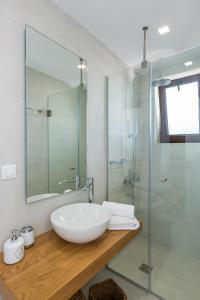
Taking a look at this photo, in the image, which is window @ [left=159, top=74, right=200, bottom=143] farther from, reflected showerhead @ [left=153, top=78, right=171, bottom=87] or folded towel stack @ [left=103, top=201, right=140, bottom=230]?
folded towel stack @ [left=103, top=201, right=140, bottom=230]

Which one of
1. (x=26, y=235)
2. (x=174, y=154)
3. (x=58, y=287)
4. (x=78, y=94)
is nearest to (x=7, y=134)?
(x=26, y=235)

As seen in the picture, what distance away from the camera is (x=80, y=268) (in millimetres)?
955

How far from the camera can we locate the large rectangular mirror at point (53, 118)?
4.19 feet

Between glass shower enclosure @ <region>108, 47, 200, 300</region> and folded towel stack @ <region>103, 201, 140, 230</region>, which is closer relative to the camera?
folded towel stack @ <region>103, 201, 140, 230</region>

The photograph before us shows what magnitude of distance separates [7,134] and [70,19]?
3.95ft

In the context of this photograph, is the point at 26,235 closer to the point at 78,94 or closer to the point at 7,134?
the point at 7,134

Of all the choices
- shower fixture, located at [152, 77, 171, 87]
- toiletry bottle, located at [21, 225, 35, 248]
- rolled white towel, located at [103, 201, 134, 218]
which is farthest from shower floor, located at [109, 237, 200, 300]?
shower fixture, located at [152, 77, 171, 87]

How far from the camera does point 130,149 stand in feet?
7.67

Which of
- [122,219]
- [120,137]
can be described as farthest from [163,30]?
[122,219]

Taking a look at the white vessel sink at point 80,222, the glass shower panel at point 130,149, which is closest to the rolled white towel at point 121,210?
the white vessel sink at point 80,222

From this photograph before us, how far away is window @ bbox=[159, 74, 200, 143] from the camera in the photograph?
2.06 m

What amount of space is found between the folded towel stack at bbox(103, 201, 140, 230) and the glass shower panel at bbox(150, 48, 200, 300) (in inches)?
26.3

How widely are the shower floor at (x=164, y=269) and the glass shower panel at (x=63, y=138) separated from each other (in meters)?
1.14

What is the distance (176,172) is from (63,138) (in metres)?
1.52
